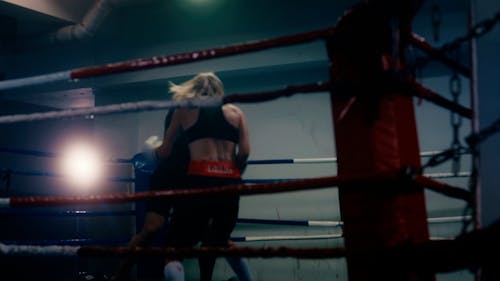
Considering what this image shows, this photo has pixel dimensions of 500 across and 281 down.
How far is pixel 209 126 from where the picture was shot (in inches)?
86.3

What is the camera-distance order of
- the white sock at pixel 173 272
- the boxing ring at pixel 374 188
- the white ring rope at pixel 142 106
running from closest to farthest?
the boxing ring at pixel 374 188 → the white ring rope at pixel 142 106 → the white sock at pixel 173 272

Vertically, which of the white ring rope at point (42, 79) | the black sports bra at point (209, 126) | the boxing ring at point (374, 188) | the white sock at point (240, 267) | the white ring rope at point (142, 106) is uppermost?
the white ring rope at point (42, 79)

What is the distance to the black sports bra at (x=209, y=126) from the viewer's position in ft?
7.14

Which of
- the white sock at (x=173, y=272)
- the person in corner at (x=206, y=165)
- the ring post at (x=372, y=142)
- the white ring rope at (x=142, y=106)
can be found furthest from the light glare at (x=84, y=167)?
the ring post at (x=372, y=142)

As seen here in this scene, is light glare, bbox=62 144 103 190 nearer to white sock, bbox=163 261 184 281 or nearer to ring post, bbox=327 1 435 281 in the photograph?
white sock, bbox=163 261 184 281

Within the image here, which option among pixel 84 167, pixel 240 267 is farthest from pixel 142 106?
pixel 84 167

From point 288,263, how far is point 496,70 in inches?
114

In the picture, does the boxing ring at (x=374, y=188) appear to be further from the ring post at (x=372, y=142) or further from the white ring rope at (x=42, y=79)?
the white ring rope at (x=42, y=79)

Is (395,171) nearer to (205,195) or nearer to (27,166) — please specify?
(205,195)

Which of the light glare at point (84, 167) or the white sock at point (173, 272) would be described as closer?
the white sock at point (173, 272)

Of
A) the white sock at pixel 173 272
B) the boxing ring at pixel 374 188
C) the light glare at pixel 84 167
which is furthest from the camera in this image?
the light glare at pixel 84 167

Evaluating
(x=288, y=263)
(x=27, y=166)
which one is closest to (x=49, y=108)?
(x=27, y=166)

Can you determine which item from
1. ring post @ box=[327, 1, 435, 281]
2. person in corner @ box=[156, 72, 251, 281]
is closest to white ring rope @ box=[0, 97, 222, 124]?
ring post @ box=[327, 1, 435, 281]

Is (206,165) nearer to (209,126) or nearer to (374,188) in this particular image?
(209,126)
